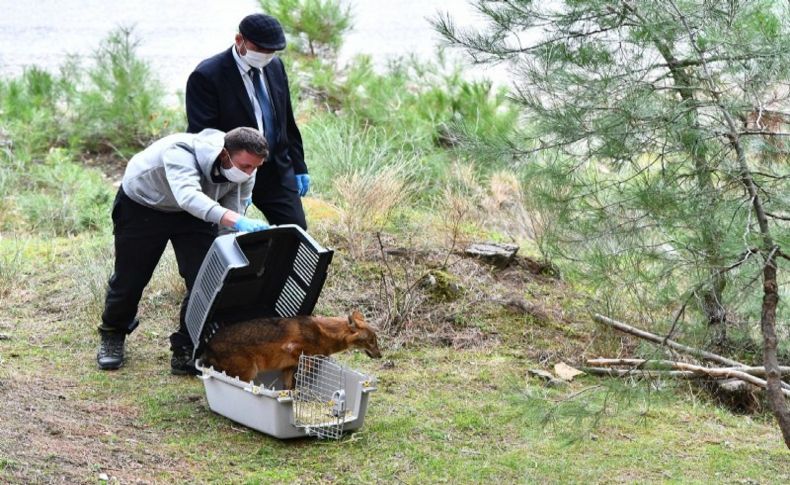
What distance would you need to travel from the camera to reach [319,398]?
16.9 ft

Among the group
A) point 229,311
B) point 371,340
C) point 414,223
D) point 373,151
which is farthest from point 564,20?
point 373,151

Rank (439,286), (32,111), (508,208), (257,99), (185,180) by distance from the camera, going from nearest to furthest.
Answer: (185,180)
(257,99)
(439,286)
(508,208)
(32,111)

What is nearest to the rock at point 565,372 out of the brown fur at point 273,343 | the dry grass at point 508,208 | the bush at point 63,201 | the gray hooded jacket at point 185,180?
the brown fur at point 273,343

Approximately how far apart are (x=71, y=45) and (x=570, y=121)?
9.63 m

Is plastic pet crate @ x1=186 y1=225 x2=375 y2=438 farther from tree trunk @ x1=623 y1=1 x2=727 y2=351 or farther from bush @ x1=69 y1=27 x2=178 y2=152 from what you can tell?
bush @ x1=69 y1=27 x2=178 y2=152

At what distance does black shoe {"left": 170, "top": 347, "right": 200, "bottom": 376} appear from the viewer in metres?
5.75

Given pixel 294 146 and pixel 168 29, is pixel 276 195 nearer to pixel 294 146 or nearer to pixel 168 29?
pixel 294 146

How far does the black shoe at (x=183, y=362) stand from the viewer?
18.9 ft

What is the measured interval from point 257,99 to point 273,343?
136 cm

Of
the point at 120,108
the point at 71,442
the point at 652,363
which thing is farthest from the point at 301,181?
the point at 120,108

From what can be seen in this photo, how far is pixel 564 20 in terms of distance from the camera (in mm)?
5418

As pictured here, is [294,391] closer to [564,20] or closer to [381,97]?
[564,20]

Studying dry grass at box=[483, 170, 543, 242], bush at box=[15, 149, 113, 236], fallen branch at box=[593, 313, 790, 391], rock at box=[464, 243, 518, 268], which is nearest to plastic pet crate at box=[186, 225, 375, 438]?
fallen branch at box=[593, 313, 790, 391]

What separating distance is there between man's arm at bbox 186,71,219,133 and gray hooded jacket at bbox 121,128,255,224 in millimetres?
272
